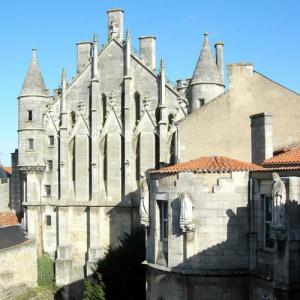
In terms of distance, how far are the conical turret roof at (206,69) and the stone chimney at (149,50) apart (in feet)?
11.8

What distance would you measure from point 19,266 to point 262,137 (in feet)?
68.0

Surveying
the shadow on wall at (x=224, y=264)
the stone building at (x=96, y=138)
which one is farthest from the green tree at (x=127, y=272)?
the shadow on wall at (x=224, y=264)

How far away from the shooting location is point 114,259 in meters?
33.1

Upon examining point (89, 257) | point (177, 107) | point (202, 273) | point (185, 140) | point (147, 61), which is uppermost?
point (147, 61)

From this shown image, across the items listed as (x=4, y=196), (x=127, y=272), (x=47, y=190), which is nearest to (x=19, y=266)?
(x=47, y=190)

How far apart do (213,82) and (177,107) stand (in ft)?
10.1

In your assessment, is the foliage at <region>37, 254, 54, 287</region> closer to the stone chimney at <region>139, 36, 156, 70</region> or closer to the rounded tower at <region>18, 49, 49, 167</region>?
the rounded tower at <region>18, 49, 49, 167</region>

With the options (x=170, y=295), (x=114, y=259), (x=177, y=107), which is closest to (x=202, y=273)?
(x=170, y=295)

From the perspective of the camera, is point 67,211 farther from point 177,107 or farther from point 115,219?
point 177,107

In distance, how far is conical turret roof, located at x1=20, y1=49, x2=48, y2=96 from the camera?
44.2 metres

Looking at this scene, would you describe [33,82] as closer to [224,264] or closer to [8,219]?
[8,219]

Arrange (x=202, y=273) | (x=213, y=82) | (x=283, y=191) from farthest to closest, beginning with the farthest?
1. (x=213, y=82)
2. (x=202, y=273)
3. (x=283, y=191)

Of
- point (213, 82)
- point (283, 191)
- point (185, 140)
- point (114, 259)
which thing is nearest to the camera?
point (283, 191)

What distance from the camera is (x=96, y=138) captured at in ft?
137
